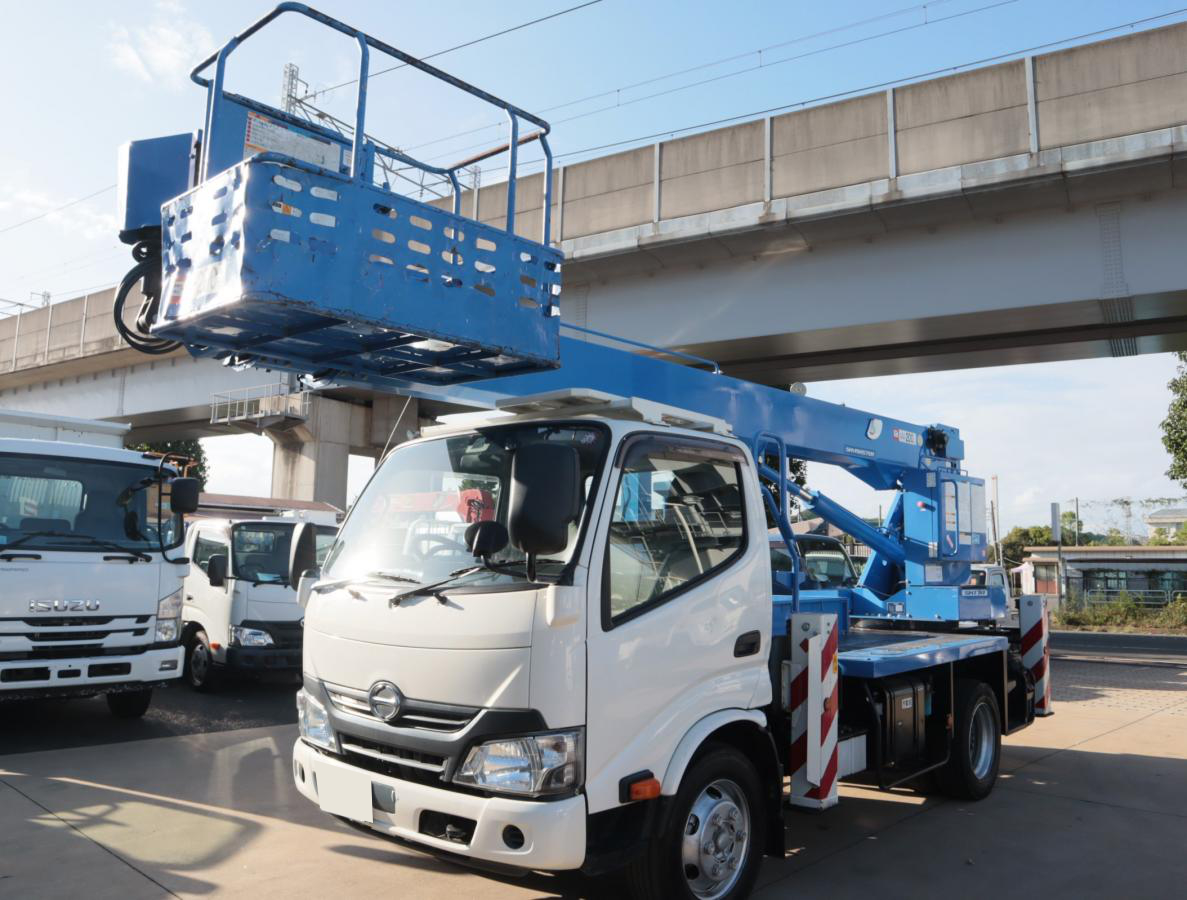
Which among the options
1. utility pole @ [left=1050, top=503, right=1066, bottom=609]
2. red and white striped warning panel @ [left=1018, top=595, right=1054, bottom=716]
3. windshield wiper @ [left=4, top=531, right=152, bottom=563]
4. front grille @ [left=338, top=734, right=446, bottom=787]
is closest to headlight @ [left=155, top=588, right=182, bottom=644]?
windshield wiper @ [left=4, top=531, right=152, bottom=563]

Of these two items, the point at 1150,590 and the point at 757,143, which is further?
the point at 1150,590

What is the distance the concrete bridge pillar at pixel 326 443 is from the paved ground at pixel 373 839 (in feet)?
57.1

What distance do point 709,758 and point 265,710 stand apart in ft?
21.3

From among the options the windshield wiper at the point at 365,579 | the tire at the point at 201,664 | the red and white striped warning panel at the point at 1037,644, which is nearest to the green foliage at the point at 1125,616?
the red and white striped warning panel at the point at 1037,644

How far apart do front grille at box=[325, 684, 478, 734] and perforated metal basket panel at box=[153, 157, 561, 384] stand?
1.55 meters

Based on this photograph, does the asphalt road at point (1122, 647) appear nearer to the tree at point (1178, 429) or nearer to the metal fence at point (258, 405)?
the tree at point (1178, 429)

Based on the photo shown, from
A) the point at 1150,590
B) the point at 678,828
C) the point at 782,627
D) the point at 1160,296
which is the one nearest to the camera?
the point at 678,828

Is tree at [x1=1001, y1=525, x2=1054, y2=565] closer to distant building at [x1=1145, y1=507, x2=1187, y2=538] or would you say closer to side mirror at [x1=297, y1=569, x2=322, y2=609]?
distant building at [x1=1145, y1=507, x2=1187, y2=538]

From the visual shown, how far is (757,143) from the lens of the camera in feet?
47.7

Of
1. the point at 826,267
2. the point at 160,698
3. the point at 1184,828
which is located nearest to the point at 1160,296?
the point at 826,267

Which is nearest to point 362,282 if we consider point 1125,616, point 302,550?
point 302,550

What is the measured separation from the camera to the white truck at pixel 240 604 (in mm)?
9516

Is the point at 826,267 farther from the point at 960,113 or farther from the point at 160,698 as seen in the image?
the point at 160,698

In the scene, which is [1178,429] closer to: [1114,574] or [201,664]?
[1114,574]
